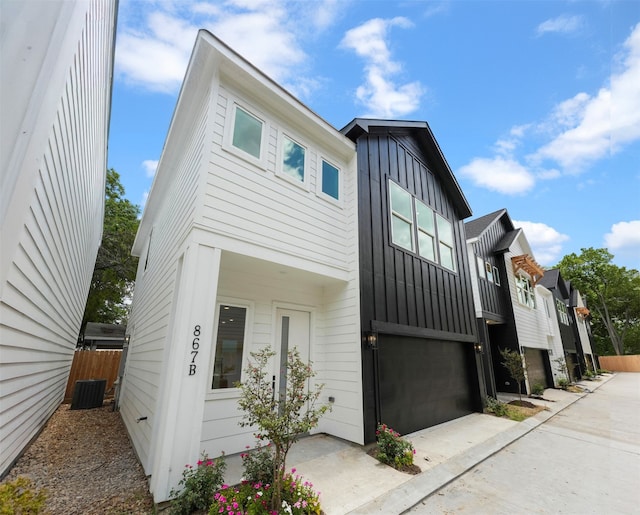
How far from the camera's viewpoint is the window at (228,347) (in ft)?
14.9

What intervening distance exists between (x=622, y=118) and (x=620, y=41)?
2.89 feet

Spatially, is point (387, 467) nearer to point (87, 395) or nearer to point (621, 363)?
point (87, 395)

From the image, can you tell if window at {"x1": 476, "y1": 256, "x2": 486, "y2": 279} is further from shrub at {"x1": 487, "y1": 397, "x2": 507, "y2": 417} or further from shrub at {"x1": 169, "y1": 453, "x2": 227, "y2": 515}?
shrub at {"x1": 169, "y1": 453, "x2": 227, "y2": 515}

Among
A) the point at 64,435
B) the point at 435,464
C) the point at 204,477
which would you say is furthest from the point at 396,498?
the point at 64,435

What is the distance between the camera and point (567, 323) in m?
20.3

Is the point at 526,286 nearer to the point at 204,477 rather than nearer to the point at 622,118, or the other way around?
the point at 622,118

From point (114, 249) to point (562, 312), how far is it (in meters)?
29.7

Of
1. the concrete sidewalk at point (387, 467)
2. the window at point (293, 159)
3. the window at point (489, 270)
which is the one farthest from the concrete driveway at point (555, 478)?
the window at point (489, 270)

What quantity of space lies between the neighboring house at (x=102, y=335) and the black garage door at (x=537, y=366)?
19.5 meters

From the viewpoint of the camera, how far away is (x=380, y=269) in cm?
600

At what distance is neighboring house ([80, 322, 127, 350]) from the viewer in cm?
1380

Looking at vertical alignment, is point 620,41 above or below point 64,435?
above

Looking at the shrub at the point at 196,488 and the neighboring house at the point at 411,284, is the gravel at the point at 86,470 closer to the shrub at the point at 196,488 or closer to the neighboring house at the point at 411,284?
the shrub at the point at 196,488

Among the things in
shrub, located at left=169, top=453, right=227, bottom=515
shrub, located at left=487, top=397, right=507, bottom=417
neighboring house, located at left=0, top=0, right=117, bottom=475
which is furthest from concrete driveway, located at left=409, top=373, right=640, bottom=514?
neighboring house, located at left=0, top=0, right=117, bottom=475
